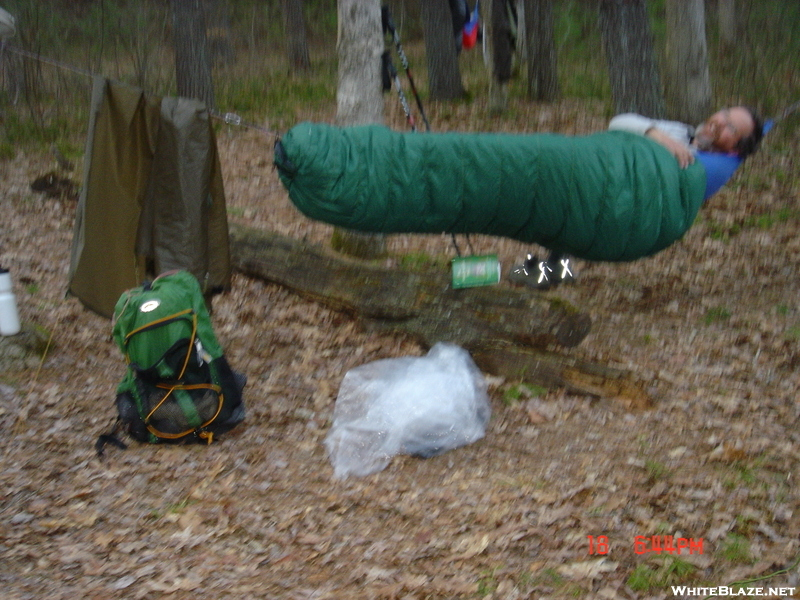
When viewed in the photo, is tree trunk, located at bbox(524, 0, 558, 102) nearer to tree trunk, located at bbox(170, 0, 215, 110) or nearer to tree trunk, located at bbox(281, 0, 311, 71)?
tree trunk, located at bbox(170, 0, 215, 110)

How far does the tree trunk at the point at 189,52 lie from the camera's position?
33.7ft

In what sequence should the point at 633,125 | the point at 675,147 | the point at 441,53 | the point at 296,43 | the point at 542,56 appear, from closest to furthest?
the point at 675,147
the point at 633,125
the point at 542,56
the point at 441,53
the point at 296,43

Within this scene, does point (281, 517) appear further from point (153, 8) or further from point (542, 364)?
point (153, 8)

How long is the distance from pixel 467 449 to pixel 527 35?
8616mm

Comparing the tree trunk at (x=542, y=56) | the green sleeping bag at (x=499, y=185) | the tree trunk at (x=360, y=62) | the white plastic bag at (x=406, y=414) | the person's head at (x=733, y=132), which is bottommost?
the white plastic bag at (x=406, y=414)

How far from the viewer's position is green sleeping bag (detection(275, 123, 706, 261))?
4.00m

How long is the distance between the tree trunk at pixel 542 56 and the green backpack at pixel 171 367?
7810 millimetres

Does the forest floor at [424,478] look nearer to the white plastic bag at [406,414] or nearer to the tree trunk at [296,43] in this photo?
the white plastic bag at [406,414]

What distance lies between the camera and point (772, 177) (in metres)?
7.66

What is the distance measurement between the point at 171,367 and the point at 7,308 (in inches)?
64.7

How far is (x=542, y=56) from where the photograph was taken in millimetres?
10688
